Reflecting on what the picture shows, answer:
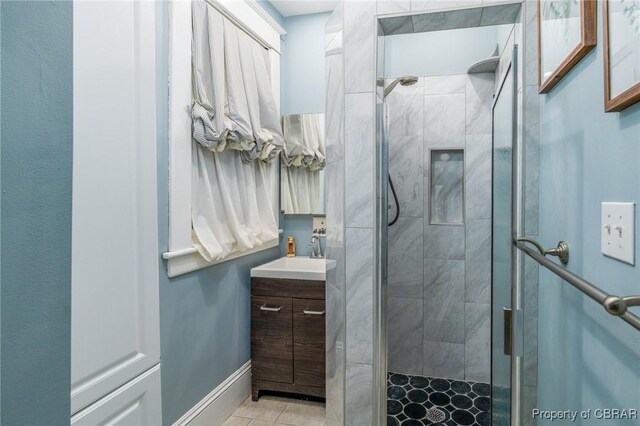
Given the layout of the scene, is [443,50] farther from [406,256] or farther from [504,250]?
[504,250]

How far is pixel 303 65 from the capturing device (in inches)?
111

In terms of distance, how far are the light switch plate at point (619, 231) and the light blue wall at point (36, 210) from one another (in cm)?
103

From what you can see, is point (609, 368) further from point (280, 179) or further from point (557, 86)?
point (280, 179)

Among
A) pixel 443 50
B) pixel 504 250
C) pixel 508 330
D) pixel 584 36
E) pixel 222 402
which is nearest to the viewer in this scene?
pixel 584 36

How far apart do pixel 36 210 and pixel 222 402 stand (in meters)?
1.84

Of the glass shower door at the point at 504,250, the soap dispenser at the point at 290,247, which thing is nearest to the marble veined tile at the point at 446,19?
the glass shower door at the point at 504,250

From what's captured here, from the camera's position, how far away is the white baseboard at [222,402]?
73.9 inches

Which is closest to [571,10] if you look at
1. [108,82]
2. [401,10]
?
[401,10]

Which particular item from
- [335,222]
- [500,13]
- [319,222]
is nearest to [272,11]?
[319,222]

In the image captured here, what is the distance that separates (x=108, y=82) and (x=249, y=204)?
3.80ft

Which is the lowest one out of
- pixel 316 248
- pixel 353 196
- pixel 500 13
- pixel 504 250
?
pixel 316 248

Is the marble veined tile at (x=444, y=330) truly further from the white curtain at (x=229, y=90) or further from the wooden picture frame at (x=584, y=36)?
the wooden picture frame at (x=584, y=36)

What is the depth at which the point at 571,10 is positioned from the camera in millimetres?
910

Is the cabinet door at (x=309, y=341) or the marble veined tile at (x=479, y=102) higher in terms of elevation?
the marble veined tile at (x=479, y=102)
